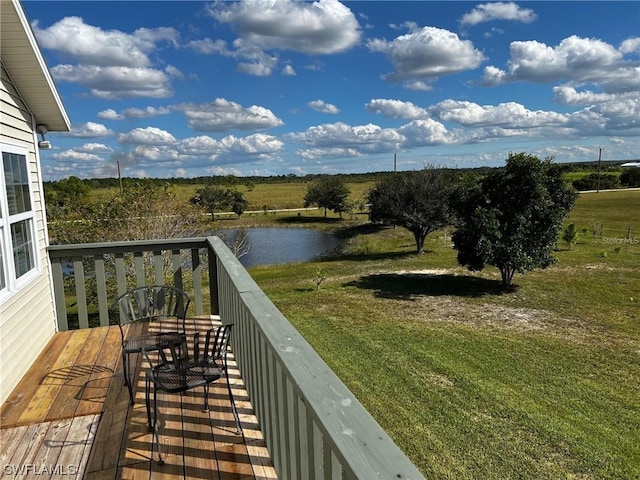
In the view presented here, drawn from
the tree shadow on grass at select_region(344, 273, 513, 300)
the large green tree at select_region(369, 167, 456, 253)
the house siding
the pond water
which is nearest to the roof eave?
the house siding

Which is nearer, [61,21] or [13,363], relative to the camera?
[13,363]

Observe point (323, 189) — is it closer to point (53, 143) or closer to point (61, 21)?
point (61, 21)

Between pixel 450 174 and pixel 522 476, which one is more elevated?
pixel 450 174

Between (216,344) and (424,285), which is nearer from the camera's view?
(216,344)

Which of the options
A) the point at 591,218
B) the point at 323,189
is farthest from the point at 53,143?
the point at 323,189

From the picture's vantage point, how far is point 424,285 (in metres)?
13.8

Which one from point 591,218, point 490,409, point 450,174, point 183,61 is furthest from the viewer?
point 591,218

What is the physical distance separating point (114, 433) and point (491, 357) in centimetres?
707

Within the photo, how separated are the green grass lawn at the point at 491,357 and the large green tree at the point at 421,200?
298 cm

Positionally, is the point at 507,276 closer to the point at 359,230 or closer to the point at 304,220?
the point at 359,230

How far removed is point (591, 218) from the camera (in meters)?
27.5

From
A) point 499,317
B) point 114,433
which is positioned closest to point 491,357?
point 499,317

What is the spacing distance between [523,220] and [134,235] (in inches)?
400

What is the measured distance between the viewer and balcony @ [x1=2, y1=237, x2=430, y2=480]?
3.19 ft
